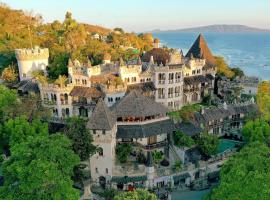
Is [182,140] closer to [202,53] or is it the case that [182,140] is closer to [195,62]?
[195,62]

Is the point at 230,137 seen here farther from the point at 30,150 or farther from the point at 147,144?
the point at 30,150

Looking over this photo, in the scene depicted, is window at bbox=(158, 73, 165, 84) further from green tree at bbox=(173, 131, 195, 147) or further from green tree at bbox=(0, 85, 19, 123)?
green tree at bbox=(0, 85, 19, 123)

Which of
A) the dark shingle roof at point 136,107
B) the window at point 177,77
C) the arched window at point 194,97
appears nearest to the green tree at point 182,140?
the dark shingle roof at point 136,107

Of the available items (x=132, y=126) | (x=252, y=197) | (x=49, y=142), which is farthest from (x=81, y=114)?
(x=252, y=197)

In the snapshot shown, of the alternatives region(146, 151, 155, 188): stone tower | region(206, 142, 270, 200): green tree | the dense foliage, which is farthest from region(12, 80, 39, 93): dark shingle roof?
region(206, 142, 270, 200): green tree

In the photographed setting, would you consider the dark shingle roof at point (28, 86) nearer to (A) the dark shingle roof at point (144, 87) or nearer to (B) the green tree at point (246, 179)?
(A) the dark shingle roof at point (144, 87)

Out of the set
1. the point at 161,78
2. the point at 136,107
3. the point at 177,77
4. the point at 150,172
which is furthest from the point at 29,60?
the point at 150,172
